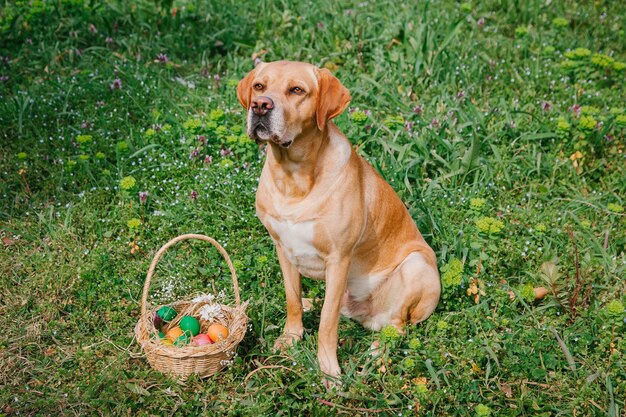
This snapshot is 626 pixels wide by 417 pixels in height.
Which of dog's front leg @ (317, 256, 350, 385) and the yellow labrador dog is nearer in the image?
the yellow labrador dog

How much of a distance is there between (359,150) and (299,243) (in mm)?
1850

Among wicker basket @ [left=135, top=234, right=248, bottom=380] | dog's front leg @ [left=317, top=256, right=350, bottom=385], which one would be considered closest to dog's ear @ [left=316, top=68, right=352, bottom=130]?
dog's front leg @ [left=317, top=256, right=350, bottom=385]

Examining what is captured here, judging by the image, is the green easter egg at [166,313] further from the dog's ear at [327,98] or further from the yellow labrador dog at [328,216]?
the dog's ear at [327,98]

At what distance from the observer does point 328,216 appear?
3.81 m

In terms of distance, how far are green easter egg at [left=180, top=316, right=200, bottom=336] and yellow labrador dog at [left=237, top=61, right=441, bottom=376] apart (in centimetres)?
55

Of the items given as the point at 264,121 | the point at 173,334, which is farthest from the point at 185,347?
the point at 264,121

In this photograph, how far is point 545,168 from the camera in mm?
5602

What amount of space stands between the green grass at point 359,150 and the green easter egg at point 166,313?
0.94 feet

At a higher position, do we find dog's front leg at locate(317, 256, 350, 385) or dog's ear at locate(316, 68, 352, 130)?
dog's ear at locate(316, 68, 352, 130)

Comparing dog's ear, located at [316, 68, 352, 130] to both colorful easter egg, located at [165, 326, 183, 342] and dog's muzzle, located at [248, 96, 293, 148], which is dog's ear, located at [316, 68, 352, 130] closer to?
dog's muzzle, located at [248, 96, 293, 148]

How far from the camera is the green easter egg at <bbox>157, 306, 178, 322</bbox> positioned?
4246mm

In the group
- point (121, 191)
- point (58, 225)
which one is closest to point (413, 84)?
point (121, 191)

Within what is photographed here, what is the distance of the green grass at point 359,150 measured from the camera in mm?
4004

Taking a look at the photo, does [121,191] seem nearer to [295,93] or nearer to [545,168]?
[295,93]
